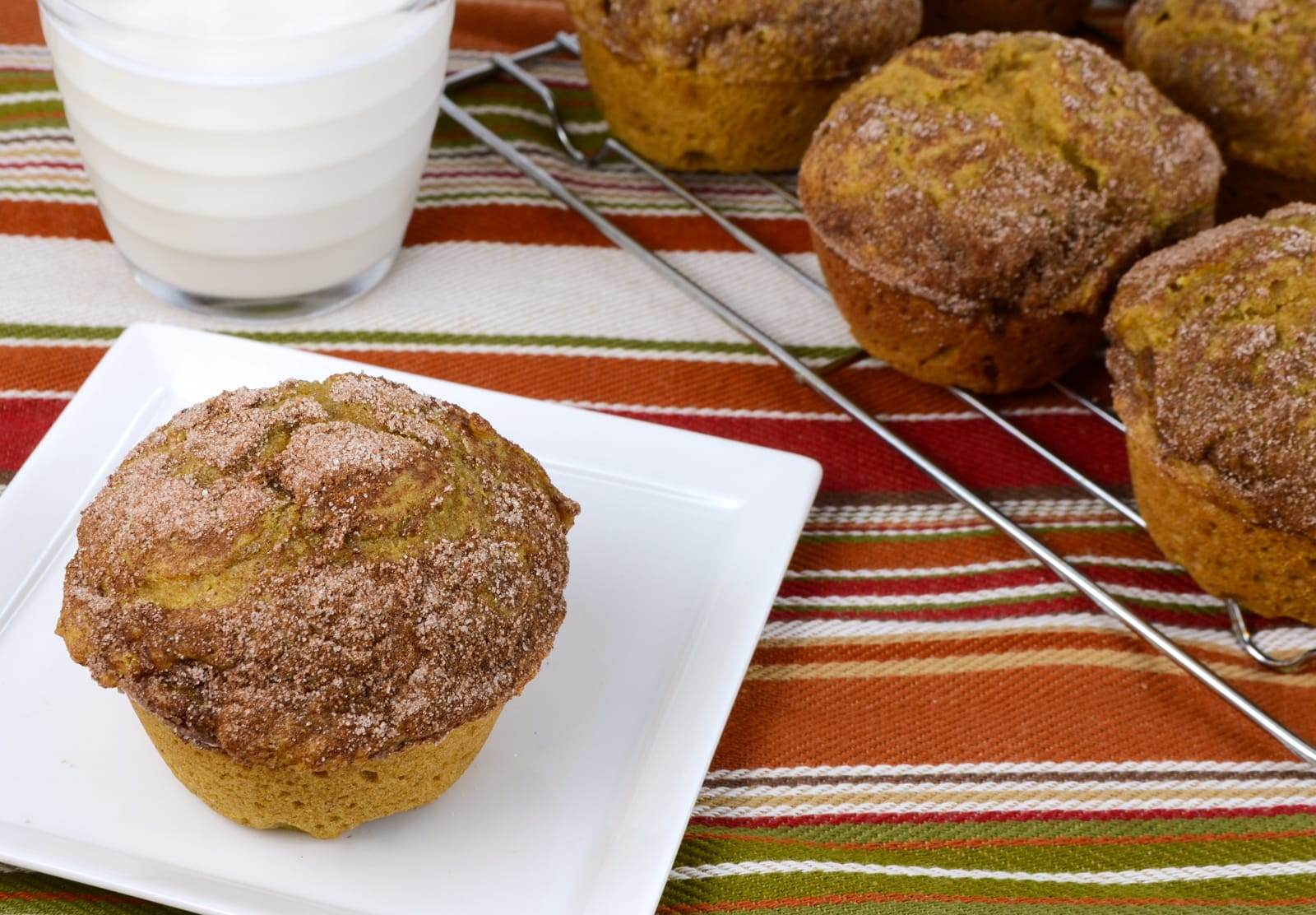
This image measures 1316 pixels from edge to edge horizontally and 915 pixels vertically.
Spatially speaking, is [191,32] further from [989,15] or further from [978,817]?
[989,15]

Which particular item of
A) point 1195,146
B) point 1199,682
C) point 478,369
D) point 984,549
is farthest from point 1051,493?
point 478,369

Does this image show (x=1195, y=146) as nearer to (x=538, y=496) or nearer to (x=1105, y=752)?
(x=1105, y=752)

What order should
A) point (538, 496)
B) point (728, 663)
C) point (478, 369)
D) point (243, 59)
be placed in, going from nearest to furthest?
point (538, 496) < point (728, 663) < point (243, 59) < point (478, 369)

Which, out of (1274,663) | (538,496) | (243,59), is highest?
(243,59)

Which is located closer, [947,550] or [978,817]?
[978,817]

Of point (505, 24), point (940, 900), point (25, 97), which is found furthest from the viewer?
point (505, 24)

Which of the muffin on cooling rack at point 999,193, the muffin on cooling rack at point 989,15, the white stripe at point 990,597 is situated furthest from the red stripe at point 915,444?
the muffin on cooling rack at point 989,15

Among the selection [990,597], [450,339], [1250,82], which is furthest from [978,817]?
[1250,82]
